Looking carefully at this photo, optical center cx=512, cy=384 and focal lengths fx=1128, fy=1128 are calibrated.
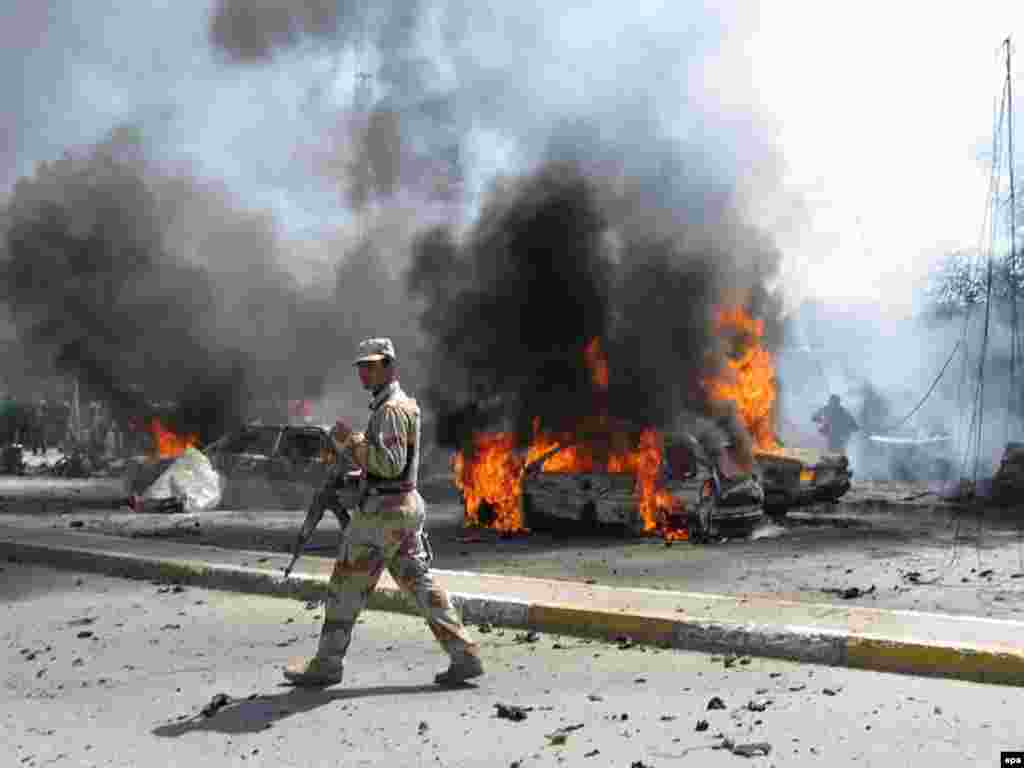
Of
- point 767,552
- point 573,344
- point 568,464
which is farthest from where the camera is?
point 573,344

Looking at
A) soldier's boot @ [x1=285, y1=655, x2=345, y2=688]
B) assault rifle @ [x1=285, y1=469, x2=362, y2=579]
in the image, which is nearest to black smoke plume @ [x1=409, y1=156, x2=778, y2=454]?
assault rifle @ [x1=285, y1=469, x2=362, y2=579]

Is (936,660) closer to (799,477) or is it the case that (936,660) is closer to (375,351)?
(375,351)

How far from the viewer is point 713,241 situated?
19.2 m

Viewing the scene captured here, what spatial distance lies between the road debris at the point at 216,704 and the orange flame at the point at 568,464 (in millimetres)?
7515

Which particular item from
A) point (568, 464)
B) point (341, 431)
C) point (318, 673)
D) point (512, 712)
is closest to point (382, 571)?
point (318, 673)

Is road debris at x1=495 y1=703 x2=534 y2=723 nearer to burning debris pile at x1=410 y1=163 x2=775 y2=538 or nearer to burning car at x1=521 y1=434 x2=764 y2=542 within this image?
burning car at x1=521 y1=434 x2=764 y2=542

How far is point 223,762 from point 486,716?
3.89 feet

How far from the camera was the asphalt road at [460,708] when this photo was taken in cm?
446

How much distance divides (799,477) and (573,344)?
3706 mm

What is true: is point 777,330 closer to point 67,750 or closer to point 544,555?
point 544,555

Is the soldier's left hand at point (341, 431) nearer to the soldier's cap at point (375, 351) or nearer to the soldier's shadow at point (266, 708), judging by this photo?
the soldier's cap at point (375, 351)

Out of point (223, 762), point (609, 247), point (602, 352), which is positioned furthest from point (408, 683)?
point (609, 247)

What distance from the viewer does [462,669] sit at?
5547 millimetres

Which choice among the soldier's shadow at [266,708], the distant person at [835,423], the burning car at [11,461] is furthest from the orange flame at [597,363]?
the burning car at [11,461]
